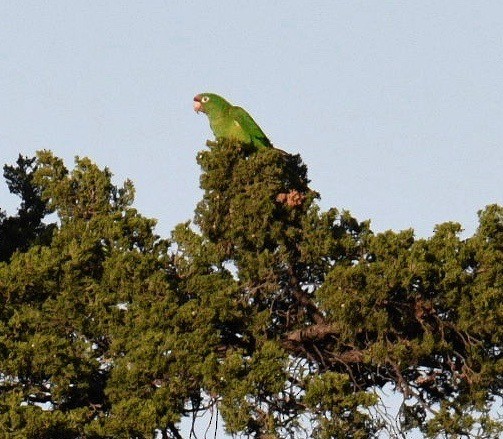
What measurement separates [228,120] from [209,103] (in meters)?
0.58

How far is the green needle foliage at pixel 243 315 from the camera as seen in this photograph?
15.6m

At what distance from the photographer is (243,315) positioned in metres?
16.6

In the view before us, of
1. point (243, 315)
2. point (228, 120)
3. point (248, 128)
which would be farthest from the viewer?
point (228, 120)

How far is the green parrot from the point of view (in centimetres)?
1944

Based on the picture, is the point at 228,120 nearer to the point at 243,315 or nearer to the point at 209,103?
the point at 209,103

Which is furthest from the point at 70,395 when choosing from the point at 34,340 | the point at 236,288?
the point at 236,288

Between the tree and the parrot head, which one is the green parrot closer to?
the parrot head

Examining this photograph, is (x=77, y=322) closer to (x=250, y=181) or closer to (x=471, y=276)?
(x=250, y=181)

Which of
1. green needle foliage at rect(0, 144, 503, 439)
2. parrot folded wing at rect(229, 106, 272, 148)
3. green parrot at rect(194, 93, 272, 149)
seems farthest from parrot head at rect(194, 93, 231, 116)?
green needle foliage at rect(0, 144, 503, 439)

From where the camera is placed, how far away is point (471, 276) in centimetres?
1642

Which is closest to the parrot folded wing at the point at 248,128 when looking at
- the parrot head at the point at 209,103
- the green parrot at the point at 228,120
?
the green parrot at the point at 228,120

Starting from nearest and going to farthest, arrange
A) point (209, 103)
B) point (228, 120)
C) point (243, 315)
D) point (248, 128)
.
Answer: point (243, 315)
point (248, 128)
point (228, 120)
point (209, 103)

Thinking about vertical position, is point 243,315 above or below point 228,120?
below

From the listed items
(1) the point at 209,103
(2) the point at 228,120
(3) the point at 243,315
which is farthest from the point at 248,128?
(3) the point at 243,315
